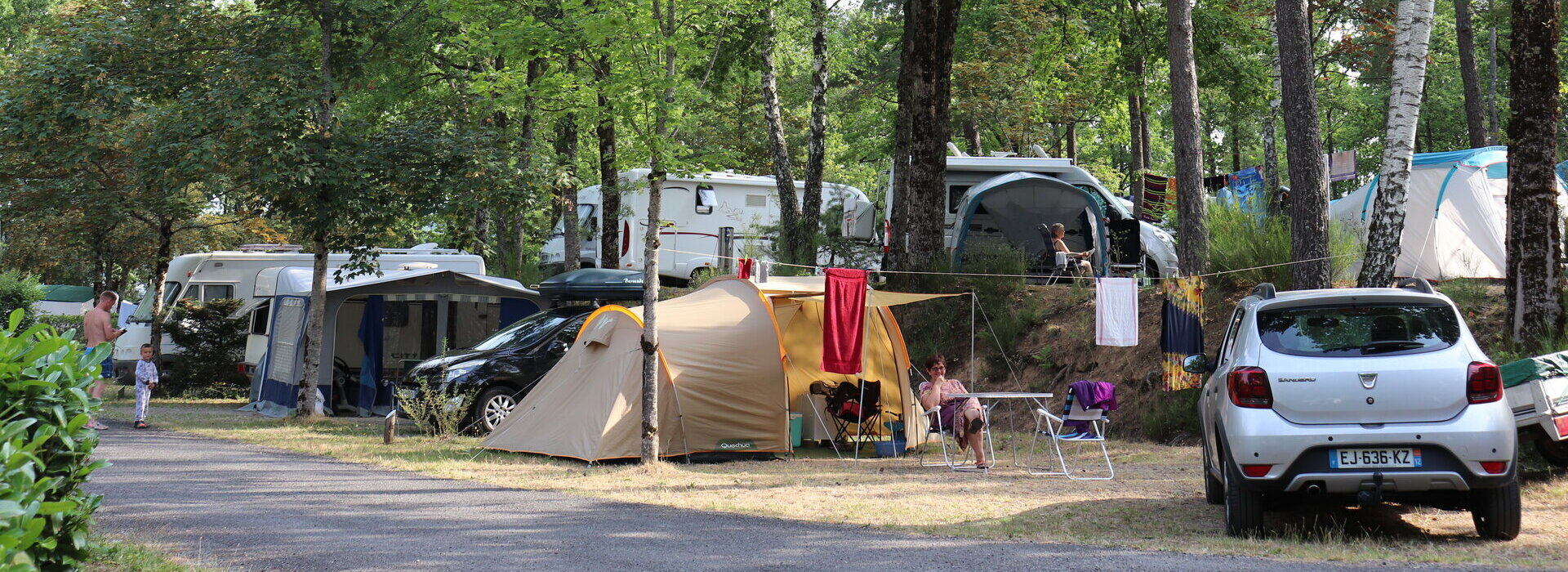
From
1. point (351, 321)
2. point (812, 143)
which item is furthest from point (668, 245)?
point (351, 321)

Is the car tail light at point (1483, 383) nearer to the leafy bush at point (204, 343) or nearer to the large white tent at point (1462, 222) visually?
the large white tent at point (1462, 222)

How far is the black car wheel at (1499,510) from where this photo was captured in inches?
255

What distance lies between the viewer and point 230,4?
1577cm

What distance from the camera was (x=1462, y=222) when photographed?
14477 mm

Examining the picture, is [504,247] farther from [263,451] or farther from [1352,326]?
[1352,326]

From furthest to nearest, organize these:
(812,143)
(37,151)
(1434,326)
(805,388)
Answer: (812,143)
(37,151)
(805,388)
(1434,326)

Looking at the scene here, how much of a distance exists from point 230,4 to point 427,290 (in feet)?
15.0

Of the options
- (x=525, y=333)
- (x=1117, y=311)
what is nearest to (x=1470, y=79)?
(x=1117, y=311)

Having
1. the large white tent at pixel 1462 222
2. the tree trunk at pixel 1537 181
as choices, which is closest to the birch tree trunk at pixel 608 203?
the tree trunk at pixel 1537 181

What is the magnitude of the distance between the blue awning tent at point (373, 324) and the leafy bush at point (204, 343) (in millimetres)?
1175

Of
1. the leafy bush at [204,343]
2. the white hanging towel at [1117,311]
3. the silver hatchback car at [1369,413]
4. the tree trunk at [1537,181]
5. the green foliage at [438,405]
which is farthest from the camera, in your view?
the leafy bush at [204,343]

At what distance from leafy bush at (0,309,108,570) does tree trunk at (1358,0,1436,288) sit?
10.2m

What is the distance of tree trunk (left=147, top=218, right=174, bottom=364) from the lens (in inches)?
760

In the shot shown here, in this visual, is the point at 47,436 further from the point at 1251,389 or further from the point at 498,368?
the point at 498,368
